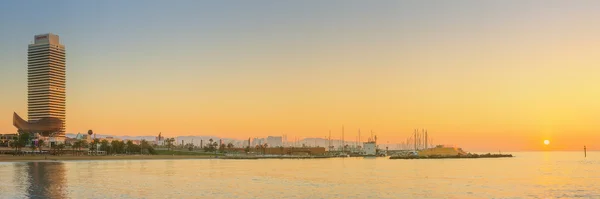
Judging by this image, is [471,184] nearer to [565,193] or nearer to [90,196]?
[565,193]

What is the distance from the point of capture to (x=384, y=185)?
3155 inches

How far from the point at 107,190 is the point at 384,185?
36863mm

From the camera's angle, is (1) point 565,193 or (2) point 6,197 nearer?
(2) point 6,197

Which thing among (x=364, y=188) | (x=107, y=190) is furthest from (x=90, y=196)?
(x=364, y=188)

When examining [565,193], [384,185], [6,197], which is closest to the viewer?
[6,197]

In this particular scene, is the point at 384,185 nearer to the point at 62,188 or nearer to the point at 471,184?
the point at 471,184

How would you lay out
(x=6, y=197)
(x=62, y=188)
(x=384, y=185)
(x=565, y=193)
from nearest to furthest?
(x=6, y=197) → (x=565, y=193) → (x=62, y=188) → (x=384, y=185)

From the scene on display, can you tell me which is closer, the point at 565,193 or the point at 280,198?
the point at 280,198

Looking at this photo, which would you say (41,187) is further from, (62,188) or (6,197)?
(6,197)

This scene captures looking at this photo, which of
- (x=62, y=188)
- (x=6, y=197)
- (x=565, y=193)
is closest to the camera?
(x=6, y=197)

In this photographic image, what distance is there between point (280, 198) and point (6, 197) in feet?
95.3

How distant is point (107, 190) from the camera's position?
7038 centimetres

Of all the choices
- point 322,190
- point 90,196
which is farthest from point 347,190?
point 90,196

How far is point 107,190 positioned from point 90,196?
771cm
